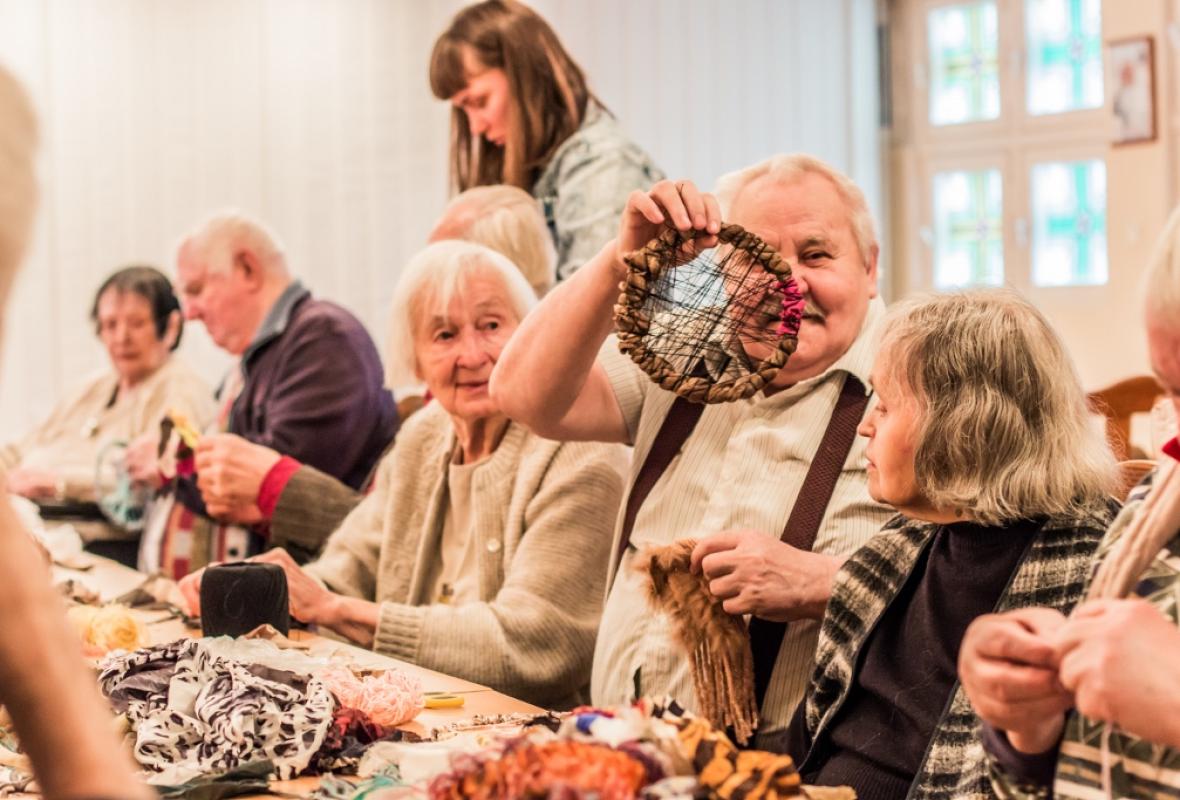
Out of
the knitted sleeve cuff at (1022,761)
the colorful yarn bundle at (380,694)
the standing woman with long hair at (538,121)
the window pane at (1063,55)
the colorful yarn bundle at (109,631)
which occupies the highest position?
the window pane at (1063,55)

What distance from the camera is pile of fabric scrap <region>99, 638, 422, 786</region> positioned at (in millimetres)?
1553

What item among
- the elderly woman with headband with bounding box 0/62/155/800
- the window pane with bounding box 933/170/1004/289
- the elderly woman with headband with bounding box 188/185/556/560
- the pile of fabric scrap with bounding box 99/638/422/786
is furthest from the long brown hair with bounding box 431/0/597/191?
the window pane with bounding box 933/170/1004/289

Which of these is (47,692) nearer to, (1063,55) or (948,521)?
(948,521)

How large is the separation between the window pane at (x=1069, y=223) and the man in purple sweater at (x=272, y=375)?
3.99 metres

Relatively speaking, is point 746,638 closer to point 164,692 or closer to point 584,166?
point 164,692

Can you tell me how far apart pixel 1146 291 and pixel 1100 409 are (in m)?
0.75

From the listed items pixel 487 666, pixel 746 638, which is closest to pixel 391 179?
pixel 487 666

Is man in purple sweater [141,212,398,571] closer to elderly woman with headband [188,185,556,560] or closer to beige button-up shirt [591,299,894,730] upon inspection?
elderly woman with headband [188,185,556,560]

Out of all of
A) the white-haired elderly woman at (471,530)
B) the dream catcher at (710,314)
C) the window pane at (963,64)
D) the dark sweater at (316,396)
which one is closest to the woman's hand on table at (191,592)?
the white-haired elderly woman at (471,530)

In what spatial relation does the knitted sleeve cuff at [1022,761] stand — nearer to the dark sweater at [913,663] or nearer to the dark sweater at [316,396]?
the dark sweater at [913,663]

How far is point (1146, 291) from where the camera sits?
1113 mm

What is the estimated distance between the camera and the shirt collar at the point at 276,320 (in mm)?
3654

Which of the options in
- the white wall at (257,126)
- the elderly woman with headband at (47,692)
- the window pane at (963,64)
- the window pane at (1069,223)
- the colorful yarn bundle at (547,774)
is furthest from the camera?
the window pane at (963,64)

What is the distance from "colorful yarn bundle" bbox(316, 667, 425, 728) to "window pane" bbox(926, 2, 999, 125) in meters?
5.75
